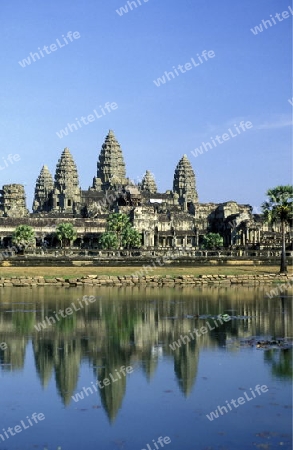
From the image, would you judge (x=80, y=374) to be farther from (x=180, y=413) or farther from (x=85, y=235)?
(x=85, y=235)

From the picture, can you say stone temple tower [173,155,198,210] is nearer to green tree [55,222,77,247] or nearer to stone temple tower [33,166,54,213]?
stone temple tower [33,166,54,213]

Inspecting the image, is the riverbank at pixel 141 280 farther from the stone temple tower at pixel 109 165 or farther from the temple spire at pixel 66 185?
the stone temple tower at pixel 109 165

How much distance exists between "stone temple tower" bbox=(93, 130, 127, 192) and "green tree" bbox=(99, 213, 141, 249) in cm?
5897

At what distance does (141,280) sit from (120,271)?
458 inches

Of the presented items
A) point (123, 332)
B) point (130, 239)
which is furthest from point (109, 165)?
point (123, 332)

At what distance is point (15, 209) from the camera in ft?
532

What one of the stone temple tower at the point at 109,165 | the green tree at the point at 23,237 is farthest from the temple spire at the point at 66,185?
the green tree at the point at 23,237

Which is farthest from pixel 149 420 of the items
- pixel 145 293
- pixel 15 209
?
pixel 15 209

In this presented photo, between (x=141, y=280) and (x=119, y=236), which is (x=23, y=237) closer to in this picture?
(x=119, y=236)

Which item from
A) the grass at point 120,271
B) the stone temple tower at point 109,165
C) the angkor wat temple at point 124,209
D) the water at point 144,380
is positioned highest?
the stone temple tower at point 109,165

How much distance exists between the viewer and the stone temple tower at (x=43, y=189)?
617 ft

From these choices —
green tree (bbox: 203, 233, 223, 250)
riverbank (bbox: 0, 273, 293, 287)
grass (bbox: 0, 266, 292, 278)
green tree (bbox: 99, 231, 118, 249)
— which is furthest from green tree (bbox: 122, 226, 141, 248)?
riverbank (bbox: 0, 273, 293, 287)

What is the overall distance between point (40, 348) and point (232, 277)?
133 feet

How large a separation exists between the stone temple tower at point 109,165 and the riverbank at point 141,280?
373 ft
